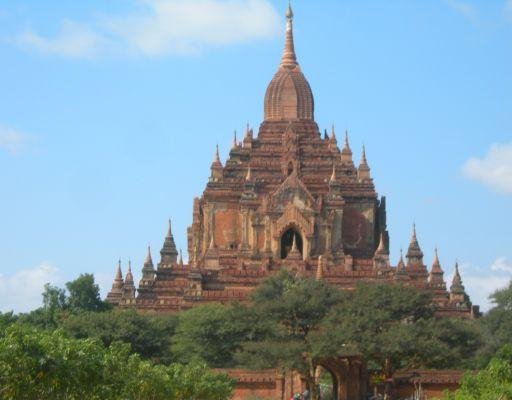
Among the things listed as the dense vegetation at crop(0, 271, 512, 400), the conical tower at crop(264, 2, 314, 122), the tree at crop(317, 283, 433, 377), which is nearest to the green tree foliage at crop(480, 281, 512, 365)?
the dense vegetation at crop(0, 271, 512, 400)

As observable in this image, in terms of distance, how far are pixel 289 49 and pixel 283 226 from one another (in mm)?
13388

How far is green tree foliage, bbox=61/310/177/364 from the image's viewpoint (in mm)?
53812

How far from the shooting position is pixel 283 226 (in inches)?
2832

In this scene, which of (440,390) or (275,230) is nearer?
(440,390)

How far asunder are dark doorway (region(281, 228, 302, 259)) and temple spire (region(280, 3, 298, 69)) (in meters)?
11.6

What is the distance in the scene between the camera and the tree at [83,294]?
64000 millimetres

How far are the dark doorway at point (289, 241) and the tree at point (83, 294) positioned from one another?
11760 millimetres

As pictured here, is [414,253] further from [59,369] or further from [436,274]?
[59,369]

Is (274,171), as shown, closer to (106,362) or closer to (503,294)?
(503,294)

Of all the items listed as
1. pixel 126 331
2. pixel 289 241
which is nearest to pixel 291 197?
pixel 289 241

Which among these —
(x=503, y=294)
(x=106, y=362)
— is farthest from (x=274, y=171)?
(x=106, y=362)

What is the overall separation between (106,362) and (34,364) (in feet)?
14.8

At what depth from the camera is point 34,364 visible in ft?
81.4

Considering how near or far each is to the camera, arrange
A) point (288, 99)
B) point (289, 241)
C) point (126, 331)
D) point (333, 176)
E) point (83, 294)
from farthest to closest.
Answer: point (288, 99)
point (333, 176)
point (289, 241)
point (83, 294)
point (126, 331)
